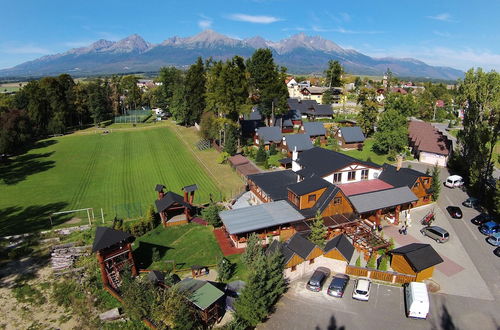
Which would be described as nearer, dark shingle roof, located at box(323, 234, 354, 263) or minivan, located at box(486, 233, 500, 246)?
dark shingle roof, located at box(323, 234, 354, 263)

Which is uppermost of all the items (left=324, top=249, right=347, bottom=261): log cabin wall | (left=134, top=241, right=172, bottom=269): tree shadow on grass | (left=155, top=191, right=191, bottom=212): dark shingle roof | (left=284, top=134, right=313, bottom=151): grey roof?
(left=284, top=134, right=313, bottom=151): grey roof

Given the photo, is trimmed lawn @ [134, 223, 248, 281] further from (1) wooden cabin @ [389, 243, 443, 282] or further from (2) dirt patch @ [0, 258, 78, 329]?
(1) wooden cabin @ [389, 243, 443, 282]

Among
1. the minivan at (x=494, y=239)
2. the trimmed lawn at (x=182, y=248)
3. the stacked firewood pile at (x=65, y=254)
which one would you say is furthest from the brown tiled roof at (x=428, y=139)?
the stacked firewood pile at (x=65, y=254)

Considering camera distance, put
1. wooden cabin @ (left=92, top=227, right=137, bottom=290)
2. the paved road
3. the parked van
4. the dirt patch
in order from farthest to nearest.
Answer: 1. wooden cabin @ (left=92, top=227, right=137, bottom=290)
2. the dirt patch
3. the parked van
4. the paved road

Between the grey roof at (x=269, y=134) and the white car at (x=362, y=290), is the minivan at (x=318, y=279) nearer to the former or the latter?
the white car at (x=362, y=290)

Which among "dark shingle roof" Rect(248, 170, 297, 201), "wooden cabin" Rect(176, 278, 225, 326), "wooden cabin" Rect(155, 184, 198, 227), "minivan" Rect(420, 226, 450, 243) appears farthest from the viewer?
"dark shingle roof" Rect(248, 170, 297, 201)

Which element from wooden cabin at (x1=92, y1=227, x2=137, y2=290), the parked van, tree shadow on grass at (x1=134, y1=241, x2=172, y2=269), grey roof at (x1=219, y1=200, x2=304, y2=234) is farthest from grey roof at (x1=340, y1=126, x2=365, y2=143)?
wooden cabin at (x1=92, y1=227, x2=137, y2=290)

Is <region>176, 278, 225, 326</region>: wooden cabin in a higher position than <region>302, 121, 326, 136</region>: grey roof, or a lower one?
lower
